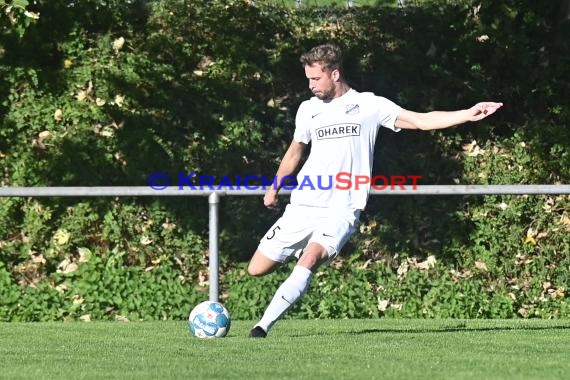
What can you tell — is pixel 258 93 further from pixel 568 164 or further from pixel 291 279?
pixel 291 279

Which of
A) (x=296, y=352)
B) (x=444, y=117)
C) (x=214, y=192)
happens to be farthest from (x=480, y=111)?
(x=214, y=192)

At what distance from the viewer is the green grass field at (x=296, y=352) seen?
19.9ft

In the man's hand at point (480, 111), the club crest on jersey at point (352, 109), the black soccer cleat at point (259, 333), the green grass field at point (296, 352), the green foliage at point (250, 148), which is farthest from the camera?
the green foliage at point (250, 148)

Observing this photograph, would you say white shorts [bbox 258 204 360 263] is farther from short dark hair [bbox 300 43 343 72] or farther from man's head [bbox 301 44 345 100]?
short dark hair [bbox 300 43 343 72]

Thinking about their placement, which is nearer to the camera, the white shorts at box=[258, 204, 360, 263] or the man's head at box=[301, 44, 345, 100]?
the white shorts at box=[258, 204, 360, 263]

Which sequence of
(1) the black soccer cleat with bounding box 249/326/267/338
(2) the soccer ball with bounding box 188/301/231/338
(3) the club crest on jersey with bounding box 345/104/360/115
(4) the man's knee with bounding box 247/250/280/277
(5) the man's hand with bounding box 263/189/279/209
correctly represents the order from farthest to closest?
(5) the man's hand with bounding box 263/189/279/209, (4) the man's knee with bounding box 247/250/280/277, (3) the club crest on jersey with bounding box 345/104/360/115, (2) the soccer ball with bounding box 188/301/231/338, (1) the black soccer cleat with bounding box 249/326/267/338

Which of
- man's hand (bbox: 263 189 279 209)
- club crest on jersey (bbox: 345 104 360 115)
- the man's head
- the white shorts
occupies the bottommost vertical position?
the white shorts

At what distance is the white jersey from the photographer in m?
8.36

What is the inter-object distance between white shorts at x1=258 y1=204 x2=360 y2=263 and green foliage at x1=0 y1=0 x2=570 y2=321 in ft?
10.1

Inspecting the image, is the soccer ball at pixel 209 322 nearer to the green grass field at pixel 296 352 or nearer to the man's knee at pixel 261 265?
the green grass field at pixel 296 352

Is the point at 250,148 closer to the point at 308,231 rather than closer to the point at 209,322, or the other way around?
the point at 308,231

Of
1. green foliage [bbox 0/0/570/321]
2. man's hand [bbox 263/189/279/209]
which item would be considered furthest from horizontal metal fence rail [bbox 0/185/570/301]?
green foliage [bbox 0/0/570/321]

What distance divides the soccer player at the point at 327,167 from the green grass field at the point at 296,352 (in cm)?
57

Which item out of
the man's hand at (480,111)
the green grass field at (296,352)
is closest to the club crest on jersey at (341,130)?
the man's hand at (480,111)
